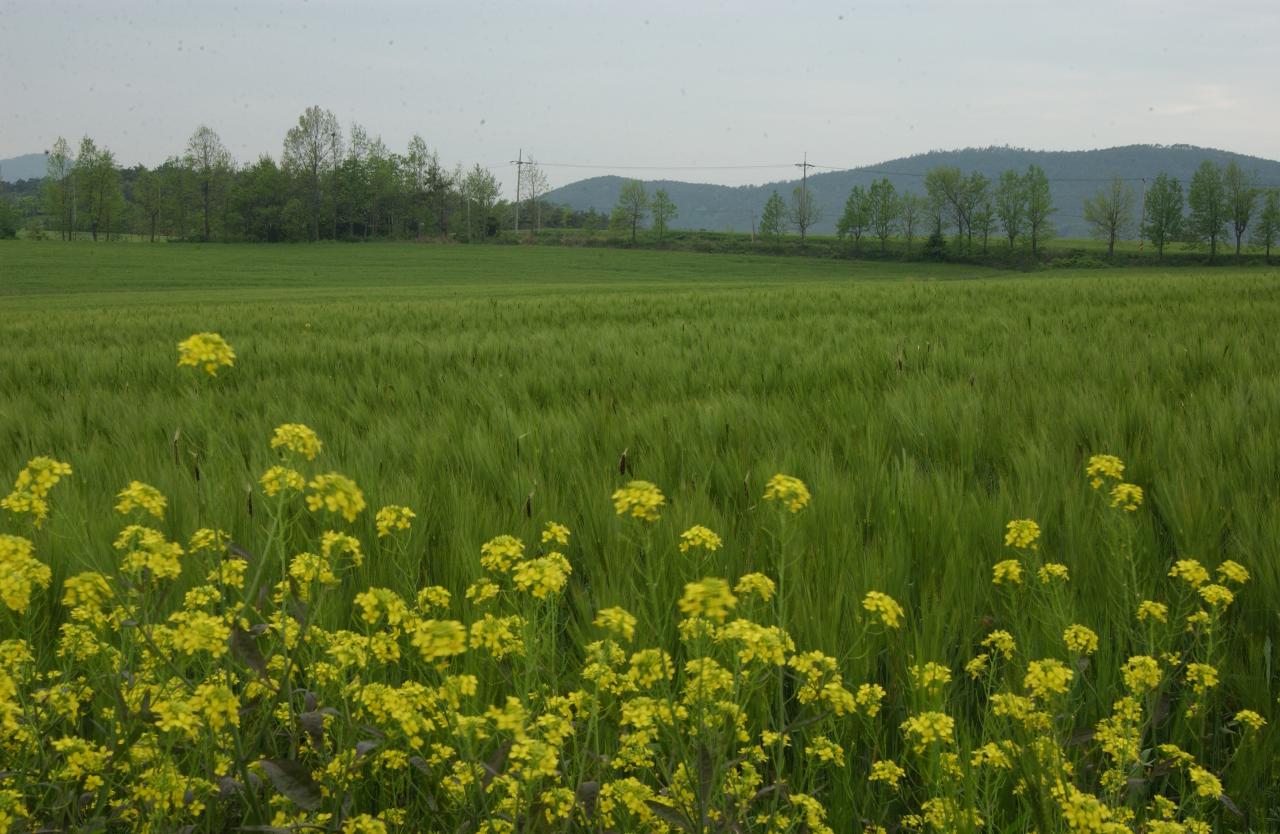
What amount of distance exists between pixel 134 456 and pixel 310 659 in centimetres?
208

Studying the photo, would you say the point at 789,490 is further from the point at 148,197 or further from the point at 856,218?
the point at 148,197

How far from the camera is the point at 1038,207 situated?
4070 inches

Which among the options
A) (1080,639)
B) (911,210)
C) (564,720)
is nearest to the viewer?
(564,720)

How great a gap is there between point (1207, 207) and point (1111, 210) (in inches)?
438

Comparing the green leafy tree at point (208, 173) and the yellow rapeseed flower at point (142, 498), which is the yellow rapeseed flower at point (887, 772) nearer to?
the yellow rapeseed flower at point (142, 498)

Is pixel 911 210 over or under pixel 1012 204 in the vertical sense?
over

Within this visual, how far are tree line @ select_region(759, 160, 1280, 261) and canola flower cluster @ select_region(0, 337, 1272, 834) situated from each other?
10294 centimetres

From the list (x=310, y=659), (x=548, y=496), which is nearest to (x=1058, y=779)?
(x=310, y=659)

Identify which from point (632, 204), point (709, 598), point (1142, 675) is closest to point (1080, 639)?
point (1142, 675)

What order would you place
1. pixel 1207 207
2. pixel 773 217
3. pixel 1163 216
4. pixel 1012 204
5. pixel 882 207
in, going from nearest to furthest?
pixel 1207 207 → pixel 1163 216 → pixel 1012 204 → pixel 882 207 → pixel 773 217

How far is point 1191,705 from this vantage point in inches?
61.1

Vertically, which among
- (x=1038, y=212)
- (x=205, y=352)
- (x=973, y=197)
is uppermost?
(x=973, y=197)

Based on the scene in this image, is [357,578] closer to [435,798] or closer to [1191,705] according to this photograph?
[435,798]

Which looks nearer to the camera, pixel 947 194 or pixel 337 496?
pixel 337 496
